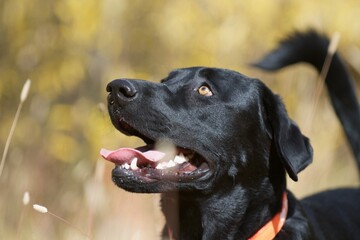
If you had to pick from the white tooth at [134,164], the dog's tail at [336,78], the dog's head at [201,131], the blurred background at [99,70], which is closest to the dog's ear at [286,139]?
the dog's head at [201,131]

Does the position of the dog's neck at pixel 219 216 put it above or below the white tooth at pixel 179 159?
below

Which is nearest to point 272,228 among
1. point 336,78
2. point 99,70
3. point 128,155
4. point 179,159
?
point 179,159

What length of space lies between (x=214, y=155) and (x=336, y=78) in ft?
5.97

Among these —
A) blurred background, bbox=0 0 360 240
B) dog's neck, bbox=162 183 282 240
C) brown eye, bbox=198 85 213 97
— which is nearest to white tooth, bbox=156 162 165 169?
dog's neck, bbox=162 183 282 240

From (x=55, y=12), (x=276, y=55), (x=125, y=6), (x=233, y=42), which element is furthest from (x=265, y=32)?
(x=276, y=55)

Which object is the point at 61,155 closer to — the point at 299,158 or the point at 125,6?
the point at 125,6

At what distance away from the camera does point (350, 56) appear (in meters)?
8.19

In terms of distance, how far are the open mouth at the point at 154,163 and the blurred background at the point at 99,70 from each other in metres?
1.77

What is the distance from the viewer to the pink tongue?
141 inches

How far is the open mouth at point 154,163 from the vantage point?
3.59m

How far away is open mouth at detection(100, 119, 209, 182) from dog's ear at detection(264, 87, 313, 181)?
16.7 inches

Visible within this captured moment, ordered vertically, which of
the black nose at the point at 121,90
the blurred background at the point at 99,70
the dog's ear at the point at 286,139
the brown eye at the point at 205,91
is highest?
the black nose at the point at 121,90

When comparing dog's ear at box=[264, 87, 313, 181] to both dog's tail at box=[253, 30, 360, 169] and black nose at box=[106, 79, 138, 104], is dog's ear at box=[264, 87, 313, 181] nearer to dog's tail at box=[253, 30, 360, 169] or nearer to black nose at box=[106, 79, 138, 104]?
black nose at box=[106, 79, 138, 104]

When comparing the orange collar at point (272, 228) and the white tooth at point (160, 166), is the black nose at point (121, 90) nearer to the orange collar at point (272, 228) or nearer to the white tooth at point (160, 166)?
the white tooth at point (160, 166)
